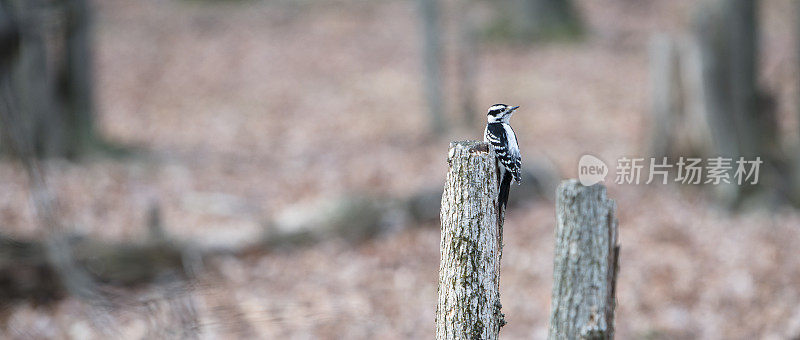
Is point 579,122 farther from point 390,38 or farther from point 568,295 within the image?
point 568,295

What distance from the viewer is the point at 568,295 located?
10.5 ft

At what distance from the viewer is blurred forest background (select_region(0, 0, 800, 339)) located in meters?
5.65

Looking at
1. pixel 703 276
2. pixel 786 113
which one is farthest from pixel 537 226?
pixel 786 113

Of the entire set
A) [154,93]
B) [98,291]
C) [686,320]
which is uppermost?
[154,93]

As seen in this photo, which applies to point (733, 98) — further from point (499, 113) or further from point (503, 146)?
point (503, 146)

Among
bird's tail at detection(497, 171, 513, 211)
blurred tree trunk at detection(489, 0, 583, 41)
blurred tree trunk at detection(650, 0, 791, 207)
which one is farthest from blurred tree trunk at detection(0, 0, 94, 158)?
blurred tree trunk at detection(489, 0, 583, 41)

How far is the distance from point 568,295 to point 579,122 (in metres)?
10.2

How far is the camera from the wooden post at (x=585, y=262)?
3.12 m

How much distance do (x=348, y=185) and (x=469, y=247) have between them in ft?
22.4

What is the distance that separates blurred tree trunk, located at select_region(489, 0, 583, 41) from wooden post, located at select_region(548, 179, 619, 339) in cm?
1557

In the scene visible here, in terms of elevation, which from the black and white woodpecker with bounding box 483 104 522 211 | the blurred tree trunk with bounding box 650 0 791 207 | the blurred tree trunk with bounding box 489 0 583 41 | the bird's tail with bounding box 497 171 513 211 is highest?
the blurred tree trunk with bounding box 489 0 583 41

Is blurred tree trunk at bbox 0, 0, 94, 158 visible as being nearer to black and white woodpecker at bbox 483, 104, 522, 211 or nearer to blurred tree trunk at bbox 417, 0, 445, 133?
blurred tree trunk at bbox 417, 0, 445, 133

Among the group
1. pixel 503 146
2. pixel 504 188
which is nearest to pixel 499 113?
pixel 503 146

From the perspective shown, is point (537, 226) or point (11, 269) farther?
point (537, 226)
